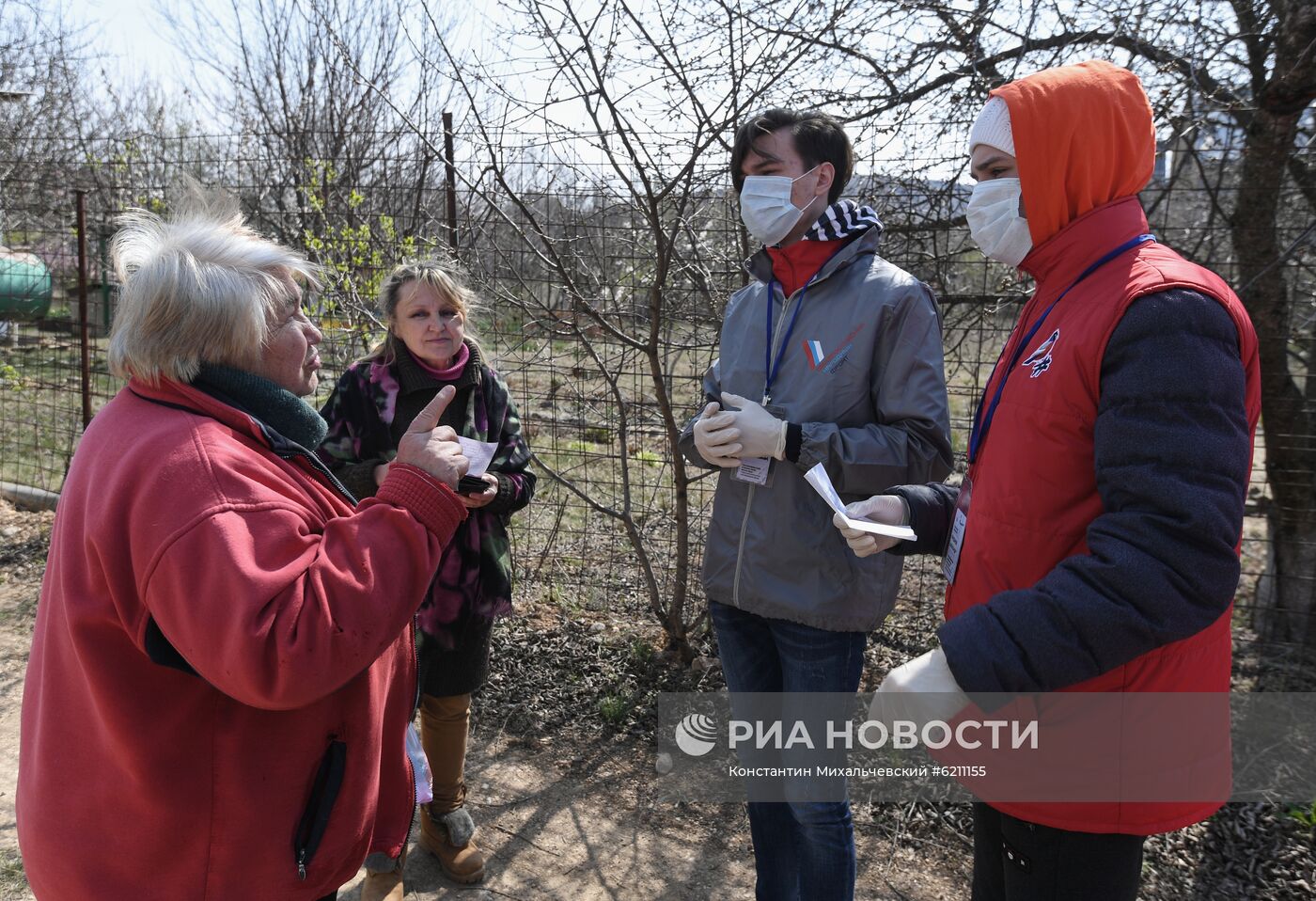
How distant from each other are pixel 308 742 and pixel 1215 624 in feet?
4.83

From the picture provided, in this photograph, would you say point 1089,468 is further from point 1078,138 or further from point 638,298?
point 638,298

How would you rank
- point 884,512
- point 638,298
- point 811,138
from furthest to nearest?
point 638,298, point 811,138, point 884,512

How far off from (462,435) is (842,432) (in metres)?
1.24

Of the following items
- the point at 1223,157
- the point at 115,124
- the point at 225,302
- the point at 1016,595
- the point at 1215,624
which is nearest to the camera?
the point at 1016,595

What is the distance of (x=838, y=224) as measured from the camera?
2.26m

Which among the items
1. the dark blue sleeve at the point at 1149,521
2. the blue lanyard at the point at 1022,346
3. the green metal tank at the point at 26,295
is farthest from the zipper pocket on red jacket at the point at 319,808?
the green metal tank at the point at 26,295

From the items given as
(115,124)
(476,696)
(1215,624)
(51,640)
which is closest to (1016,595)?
(1215,624)

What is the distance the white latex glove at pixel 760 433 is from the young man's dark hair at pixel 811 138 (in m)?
0.66

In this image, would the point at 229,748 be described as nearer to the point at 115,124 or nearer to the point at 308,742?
the point at 308,742

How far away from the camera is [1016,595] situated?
127 centimetres

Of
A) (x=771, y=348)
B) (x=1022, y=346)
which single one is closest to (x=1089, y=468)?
(x=1022, y=346)

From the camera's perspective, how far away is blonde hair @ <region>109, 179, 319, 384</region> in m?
1.50

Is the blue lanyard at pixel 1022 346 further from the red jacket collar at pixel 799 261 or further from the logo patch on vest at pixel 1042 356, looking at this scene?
the red jacket collar at pixel 799 261

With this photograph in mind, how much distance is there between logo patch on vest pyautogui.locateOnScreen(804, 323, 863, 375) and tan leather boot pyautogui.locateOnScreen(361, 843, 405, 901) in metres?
1.80
